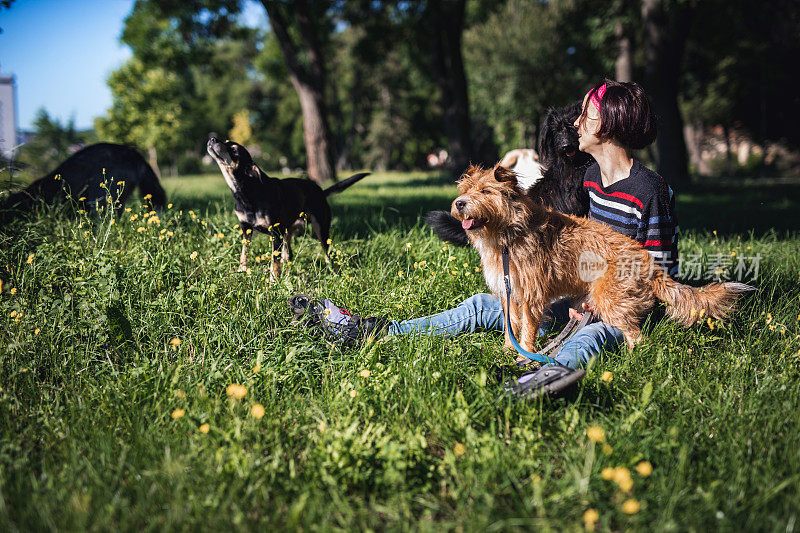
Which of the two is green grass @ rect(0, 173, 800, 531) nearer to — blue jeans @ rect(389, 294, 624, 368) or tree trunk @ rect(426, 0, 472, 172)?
blue jeans @ rect(389, 294, 624, 368)

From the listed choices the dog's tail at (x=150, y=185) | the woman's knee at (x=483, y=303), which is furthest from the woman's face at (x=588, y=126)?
the dog's tail at (x=150, y=185)

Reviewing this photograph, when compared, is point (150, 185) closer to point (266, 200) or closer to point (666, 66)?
point (266, 200)

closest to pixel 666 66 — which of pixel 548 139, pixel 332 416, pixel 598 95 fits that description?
pixel 548 139

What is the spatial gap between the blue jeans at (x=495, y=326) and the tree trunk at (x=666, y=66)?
12.5 m

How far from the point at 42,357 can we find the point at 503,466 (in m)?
2.91

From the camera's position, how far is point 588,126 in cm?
311

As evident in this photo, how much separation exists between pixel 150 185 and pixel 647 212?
233 inches

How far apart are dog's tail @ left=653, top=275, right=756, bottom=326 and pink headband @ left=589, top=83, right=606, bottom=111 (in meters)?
1.26

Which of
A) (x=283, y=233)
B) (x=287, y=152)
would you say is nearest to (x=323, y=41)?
(x=283, y=233)

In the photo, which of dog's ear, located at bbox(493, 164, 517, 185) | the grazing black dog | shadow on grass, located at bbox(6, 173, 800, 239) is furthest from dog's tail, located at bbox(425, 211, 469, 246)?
the grazing black dog

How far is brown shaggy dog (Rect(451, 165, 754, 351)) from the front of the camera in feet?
9.36

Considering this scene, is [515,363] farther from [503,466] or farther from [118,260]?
[118,260]

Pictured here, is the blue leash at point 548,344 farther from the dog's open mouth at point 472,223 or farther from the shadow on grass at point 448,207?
the shadow on grass at point 448,207

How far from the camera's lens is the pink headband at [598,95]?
3.05 m
